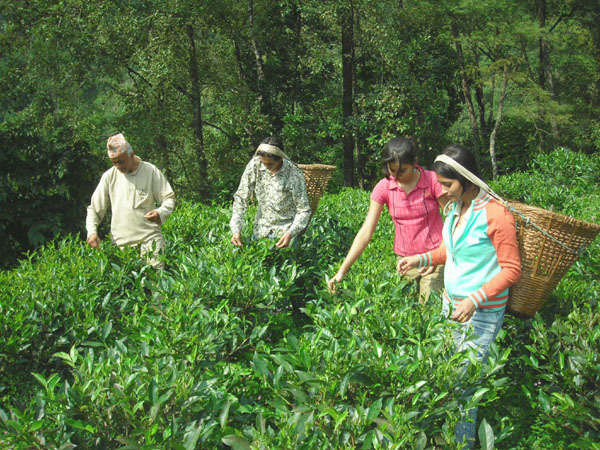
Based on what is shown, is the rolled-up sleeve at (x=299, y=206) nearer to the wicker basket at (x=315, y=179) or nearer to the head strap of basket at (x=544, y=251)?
the head strap of basket at (x=544, y=251)

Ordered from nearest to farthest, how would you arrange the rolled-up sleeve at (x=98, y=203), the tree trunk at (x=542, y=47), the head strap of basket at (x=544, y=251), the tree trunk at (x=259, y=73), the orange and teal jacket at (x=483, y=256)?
the orange and teal jacket at (x=483, y=256)
the head strap of basket at (x=544, y=251)
the rolled-up sleeve at (x=98, y=203)
the tree trunk at (x=259, y=73)
the tree trunk at (x=542, y=47)

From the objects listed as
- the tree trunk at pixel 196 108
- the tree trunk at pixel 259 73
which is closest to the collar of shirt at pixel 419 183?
the tree trunk at pixel 196 108

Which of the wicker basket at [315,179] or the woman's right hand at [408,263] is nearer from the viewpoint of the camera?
the woman's right hand at [408,263]

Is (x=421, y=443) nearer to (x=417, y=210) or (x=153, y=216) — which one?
(x=417, y=210)

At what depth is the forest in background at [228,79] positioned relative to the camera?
28.7 ft

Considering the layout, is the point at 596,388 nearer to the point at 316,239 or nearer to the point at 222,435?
the point at 222,435

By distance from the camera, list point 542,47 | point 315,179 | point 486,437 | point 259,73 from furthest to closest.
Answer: point 542,47 < point 259,73 < point 315,179 < point 486,437

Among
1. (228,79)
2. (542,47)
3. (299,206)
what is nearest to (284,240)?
(299,206)

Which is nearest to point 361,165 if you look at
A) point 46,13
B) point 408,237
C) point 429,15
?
point 429,15

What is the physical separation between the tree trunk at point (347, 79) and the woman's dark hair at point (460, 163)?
488 inches

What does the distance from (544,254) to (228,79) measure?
47.6 feet

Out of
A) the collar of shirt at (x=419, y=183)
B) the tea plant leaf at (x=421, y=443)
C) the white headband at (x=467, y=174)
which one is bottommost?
the tea plant leaf at (x=421, y=443)

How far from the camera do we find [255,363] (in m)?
2.32

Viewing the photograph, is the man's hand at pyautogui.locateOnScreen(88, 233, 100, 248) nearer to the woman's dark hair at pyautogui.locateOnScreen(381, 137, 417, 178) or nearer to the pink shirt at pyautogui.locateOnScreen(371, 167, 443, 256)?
the pink shirt at pyautogui.locateOnScreen(371, 167, 443, 256)
